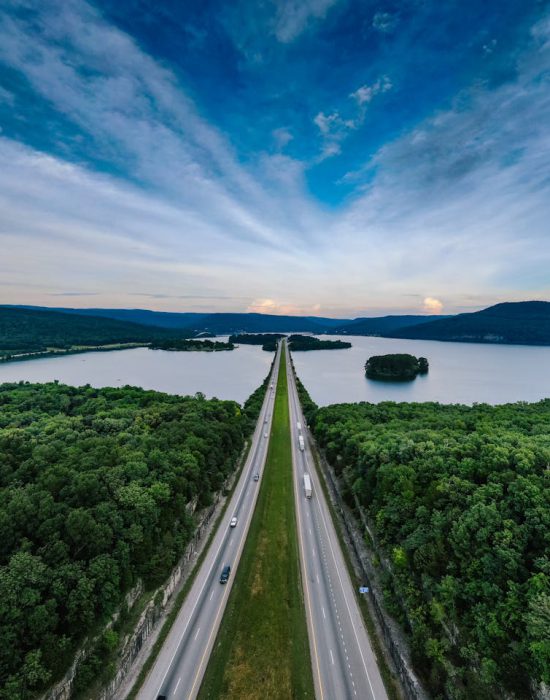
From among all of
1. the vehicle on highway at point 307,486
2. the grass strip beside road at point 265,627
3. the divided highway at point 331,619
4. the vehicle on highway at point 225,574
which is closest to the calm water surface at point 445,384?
the vehicle on highway at point 307,486

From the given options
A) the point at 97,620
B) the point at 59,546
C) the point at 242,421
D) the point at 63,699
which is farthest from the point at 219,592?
the point at 242,421

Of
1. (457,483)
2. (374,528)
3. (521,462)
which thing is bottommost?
(374,528)

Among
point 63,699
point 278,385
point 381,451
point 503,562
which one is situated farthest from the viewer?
point 278,385

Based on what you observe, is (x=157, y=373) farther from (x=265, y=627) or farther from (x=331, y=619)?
(x=331, y=619)

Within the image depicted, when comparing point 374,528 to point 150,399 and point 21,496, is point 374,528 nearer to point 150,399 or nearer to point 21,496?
point 21,496

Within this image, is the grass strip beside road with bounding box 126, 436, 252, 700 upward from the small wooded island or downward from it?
downward

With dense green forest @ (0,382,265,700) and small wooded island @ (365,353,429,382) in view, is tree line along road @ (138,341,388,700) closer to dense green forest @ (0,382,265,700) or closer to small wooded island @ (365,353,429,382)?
dense green forest @ (0,382,265,700)

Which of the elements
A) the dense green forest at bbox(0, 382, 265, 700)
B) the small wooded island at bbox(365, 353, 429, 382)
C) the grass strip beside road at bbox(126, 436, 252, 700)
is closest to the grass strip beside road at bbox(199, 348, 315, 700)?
the grass strip beside road at bbox(126, 436, 252, 700)
